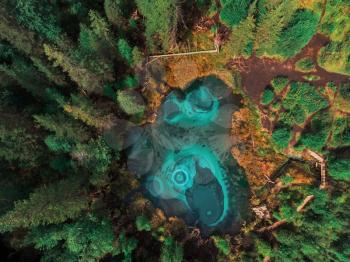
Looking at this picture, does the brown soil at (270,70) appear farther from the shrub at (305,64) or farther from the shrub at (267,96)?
the shrub at (267,96)

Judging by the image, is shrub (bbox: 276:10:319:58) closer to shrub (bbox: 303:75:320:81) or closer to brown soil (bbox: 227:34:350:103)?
brown soil (bbox: 227:34:350:103)

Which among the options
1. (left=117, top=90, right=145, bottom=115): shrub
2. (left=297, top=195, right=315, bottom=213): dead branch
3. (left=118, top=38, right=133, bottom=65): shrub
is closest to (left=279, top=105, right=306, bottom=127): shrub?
(left=297, top=195, right=315, bottom=213): dead branch

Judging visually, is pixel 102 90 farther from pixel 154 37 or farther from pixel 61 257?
pixel 61 257

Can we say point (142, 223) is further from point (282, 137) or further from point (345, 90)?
point (345, 90)

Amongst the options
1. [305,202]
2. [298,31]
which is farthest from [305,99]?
[305,202]

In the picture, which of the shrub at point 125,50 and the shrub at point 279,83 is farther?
the shrub at point 279,83

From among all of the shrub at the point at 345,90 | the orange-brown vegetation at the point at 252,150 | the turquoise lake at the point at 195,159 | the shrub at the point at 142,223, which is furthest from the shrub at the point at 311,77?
the shrub at the point at 142,223

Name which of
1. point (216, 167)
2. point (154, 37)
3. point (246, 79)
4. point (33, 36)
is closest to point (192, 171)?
point (216, 167)

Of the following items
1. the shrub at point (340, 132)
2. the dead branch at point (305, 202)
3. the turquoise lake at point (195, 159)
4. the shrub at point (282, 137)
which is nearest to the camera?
the shrub at point (340, 132)
